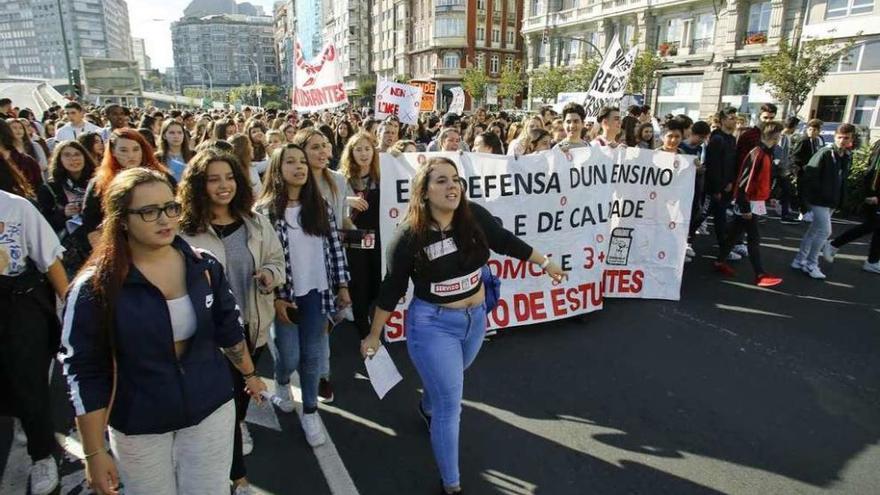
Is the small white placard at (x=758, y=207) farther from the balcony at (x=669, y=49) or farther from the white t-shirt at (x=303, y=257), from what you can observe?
the balcony at (x=669, y=49)

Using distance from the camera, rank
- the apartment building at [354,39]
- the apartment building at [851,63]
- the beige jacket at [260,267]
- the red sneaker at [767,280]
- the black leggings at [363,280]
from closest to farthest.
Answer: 1. the beige jacket at [260,267]
2. the black leggings at [363,280]
3. the red sneaker at [767,280]
4. the apartment building at [851,63]
5. the apartment building at [354,39]

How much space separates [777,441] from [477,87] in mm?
47654

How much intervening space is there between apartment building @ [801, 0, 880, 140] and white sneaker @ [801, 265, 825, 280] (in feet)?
73.5

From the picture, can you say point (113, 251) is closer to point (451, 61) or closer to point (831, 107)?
point (831, 107)

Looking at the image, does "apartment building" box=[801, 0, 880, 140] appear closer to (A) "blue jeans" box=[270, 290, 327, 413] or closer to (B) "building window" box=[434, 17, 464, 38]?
(A) "blue jeans" box=[270, 290, 327, 413]

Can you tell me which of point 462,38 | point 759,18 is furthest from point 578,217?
point 462,38

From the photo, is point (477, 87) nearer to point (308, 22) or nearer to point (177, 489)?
point (177, 489)

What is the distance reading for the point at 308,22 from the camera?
A: 99375mm

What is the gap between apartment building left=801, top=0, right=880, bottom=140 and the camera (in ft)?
78.5

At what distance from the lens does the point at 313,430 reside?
3.36 meters

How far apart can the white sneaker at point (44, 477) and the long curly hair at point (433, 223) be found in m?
2.37

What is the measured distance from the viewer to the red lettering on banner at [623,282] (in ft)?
19.3

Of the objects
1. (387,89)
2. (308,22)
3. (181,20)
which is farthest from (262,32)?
(387,89)

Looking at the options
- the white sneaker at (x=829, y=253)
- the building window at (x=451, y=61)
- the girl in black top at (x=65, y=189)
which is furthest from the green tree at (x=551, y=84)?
Result: the girl in black top at (x=65, y=189)
